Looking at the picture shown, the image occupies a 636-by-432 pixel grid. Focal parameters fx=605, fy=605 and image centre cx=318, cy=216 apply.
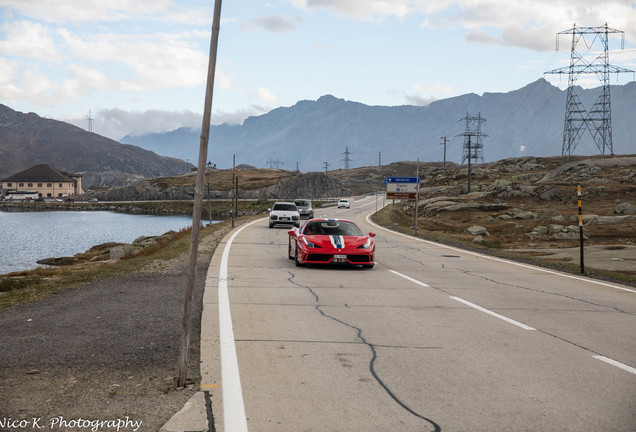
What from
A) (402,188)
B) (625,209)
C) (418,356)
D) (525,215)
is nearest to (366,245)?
(418,356)

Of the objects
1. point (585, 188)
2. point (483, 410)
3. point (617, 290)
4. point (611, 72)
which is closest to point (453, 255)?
point (617, 290)

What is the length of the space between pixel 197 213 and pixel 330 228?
11.4 metres

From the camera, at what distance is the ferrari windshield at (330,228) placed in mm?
16703

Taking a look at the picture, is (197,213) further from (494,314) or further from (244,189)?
(244,189)

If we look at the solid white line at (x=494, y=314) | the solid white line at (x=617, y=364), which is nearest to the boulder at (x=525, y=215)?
the solid white line at (x=494, y=314)

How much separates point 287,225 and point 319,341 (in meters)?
30.7

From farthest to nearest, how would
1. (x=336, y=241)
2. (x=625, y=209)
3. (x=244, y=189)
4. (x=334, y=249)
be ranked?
(x=244, y=189), (x=625, y=209), (x=336, y=241), (x=334, y=249)

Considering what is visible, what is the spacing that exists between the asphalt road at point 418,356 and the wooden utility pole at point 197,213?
32 cm

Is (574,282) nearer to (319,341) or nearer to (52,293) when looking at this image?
(319,341)

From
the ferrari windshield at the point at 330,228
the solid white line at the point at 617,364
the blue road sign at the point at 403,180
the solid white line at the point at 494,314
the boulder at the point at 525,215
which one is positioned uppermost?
the blue road sign at the point at 403,180

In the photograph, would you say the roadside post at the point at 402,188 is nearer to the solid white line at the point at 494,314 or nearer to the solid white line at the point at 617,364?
the solid white line at the point at 494,314

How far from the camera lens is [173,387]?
5.36 meters

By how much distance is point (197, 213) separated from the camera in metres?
5.62

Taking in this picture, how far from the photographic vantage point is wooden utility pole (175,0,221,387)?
5.43 m
